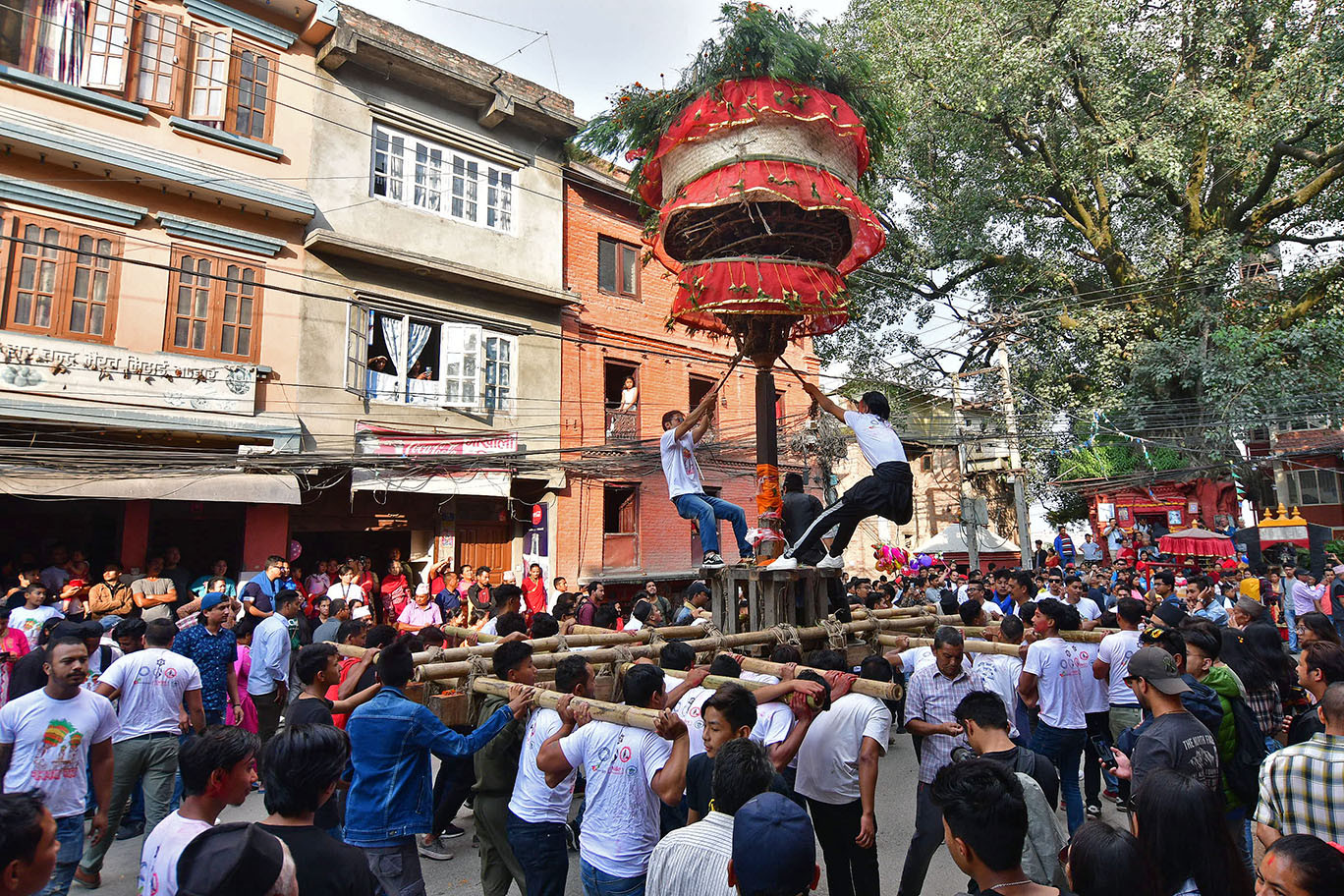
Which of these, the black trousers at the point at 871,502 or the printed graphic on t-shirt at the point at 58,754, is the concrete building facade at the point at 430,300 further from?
the printed graphic on t-shirt at the point at 58,754

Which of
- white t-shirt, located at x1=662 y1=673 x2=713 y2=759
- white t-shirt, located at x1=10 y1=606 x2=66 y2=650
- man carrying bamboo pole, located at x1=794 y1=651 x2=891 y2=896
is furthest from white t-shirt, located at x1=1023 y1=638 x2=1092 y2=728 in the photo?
white t-shirt, located at x1=10 y1=606 x2=66 y2=650

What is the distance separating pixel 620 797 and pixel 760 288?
13.1 ft

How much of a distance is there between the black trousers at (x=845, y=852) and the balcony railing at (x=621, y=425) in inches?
593

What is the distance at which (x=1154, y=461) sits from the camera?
2297 cm

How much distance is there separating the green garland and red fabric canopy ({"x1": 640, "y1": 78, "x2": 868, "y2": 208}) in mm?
139

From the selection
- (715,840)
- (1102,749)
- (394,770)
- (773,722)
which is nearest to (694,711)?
(773,722)

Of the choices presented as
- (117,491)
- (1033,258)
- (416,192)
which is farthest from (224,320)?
(1033,258)

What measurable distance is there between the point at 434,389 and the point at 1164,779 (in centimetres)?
1525

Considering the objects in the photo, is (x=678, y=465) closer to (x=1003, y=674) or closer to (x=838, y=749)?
(x=1003, y=674)

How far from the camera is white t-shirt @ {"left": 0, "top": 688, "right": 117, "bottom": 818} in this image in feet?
15.1

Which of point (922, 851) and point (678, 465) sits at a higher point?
point (678, 465)

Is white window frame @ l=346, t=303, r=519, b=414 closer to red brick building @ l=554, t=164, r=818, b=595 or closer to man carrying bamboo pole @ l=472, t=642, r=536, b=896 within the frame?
red brick building @ l=554, t=164, r=818, b=595

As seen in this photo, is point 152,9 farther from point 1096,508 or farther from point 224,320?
point 1096,508

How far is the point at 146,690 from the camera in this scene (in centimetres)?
583
